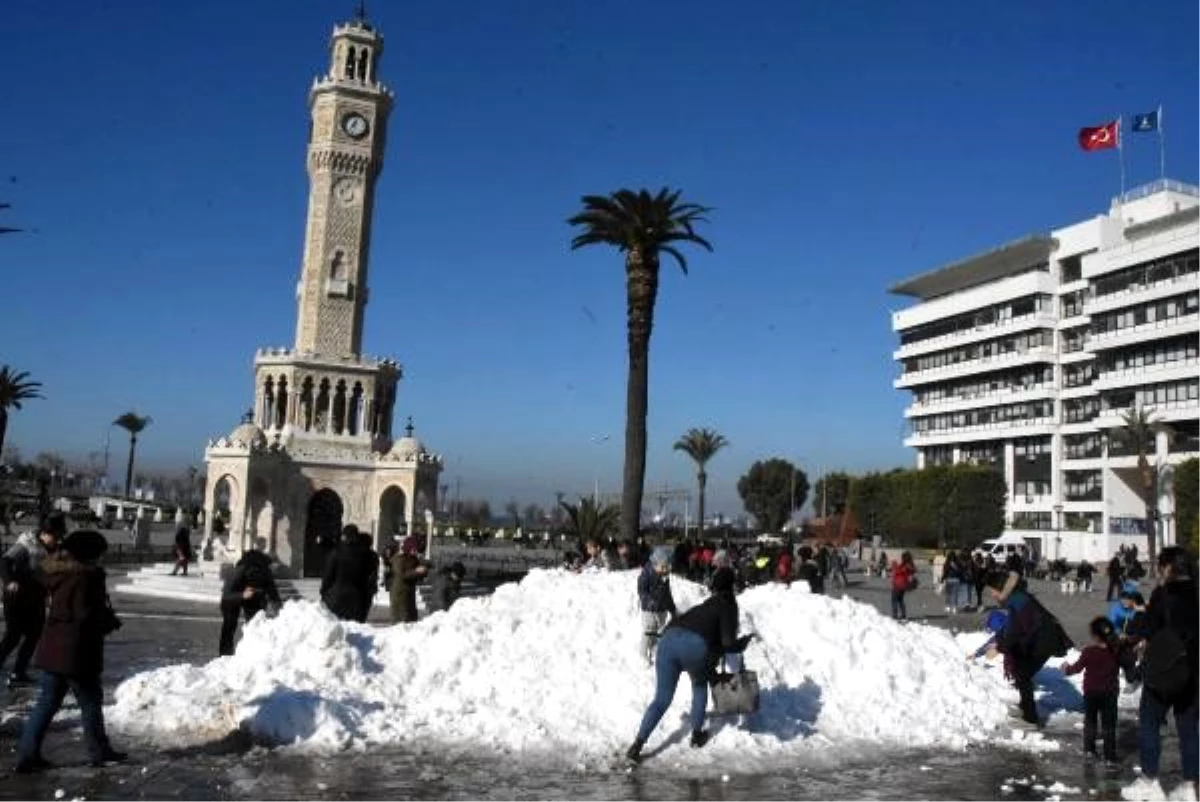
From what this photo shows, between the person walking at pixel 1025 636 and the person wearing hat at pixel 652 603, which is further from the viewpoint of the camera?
the person wearing hat at pixel 652 603

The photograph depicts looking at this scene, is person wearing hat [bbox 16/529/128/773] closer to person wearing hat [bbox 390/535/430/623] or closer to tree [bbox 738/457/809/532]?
person wearing hat [bbox 390/535/430/623]

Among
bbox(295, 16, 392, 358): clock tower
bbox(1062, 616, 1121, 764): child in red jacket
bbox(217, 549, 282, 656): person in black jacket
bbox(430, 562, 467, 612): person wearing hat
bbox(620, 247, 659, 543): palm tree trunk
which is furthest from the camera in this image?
bbox(295, 16, 392, 358): clock tower

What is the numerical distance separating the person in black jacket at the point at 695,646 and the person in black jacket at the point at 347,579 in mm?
4864

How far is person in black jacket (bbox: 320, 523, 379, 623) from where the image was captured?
12.4 metres

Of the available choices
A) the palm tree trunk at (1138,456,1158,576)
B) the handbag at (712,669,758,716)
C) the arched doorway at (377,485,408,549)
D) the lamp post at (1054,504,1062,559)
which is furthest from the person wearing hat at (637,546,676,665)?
the lamp post at (1054,504,1062,559)

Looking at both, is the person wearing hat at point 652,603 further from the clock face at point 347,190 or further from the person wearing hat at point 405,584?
the clock face at point 347,190

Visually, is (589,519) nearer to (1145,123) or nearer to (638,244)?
(638,244)

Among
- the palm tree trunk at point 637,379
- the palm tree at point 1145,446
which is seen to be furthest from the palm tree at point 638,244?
the palm tree at point 1145,446

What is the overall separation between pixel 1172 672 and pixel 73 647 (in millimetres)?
8195

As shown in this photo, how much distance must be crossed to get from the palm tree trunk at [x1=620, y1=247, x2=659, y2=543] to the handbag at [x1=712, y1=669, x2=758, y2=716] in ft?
61.3

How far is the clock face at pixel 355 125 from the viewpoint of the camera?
4162 centimetres

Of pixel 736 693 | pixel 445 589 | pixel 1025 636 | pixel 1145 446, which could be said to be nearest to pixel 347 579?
pixel 445 589

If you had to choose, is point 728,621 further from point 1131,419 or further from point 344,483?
point 1131,419

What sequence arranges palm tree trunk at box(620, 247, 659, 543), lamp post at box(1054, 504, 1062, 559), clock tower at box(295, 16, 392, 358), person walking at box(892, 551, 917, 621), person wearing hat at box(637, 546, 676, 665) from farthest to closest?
lamp post at box(1054, 504, 1062, 559) < clock tower at box(295, 16, 392, 358) < palm tree trunk at box(620, 247, 659, 543) < person walking at box(892, 551, 917, 621) < person wearing hat at box(637, 546, 676, 665)
